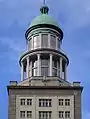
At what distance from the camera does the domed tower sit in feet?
454

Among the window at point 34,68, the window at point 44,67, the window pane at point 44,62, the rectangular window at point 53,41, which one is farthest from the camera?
the rectangular window at point 53,41

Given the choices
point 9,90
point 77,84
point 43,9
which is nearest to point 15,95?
point 9,90

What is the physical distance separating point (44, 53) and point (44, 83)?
6.19 m

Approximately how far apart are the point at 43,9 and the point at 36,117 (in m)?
23.2

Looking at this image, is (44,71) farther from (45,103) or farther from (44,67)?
(45,103)

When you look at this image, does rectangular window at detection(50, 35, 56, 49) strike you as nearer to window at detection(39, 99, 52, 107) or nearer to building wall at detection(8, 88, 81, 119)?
building wall at detection(8, 88, 81, 119)

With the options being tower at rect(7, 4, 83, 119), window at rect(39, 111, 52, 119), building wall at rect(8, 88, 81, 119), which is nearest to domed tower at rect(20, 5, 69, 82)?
tower at rect(7, 4, 83, 119)

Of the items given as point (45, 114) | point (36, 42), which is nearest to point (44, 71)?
point (36, 42)

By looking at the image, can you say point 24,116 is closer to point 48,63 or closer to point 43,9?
point 48,63

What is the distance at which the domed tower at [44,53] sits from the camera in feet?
454

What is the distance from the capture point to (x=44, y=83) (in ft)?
443

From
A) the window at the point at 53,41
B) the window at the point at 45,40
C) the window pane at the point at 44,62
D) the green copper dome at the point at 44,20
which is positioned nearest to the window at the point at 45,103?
the window pane at the point at 44,62

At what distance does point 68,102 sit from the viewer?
436ft

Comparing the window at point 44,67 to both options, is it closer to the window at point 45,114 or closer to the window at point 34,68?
the window at point 34,68
